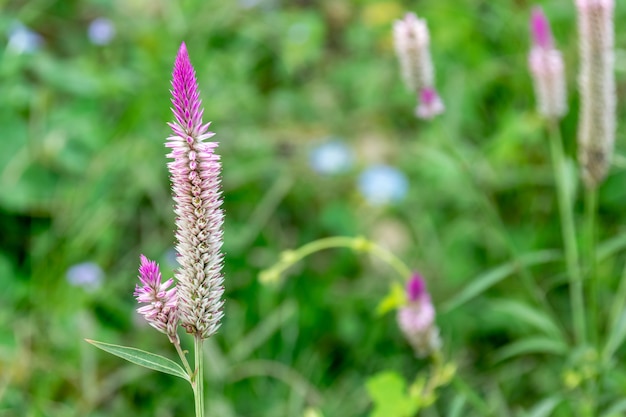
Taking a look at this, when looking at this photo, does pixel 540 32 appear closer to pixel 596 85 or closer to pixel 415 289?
pixel 596 85

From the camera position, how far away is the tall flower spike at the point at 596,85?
129 cm

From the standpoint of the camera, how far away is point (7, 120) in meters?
2.44

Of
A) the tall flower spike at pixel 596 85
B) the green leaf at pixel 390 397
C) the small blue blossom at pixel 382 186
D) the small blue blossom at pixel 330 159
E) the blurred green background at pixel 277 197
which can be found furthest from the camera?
the small blue blossom at pixel 330 159

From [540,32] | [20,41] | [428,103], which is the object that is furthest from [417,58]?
[20,41]

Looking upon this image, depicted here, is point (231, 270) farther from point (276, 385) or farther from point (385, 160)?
point (385, 160)

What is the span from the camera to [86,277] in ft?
6.88

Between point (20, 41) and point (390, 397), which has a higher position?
point (20, 41)

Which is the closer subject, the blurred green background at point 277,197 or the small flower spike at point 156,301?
the small flower spike at point 156,301

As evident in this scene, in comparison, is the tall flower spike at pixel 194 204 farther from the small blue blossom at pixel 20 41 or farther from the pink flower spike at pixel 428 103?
the small blue blossom at pixel 20 41

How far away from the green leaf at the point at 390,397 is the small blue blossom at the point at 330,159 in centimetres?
137

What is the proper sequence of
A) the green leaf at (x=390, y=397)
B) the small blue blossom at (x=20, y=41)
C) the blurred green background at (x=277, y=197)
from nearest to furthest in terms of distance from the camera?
1. the green leaf at (x=390, y=397)
2. the blurred green background at (x=277, y=197)
3. the small blue blossom at (x=20, y=41)

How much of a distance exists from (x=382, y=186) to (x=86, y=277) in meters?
0.96

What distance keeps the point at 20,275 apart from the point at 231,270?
59 cm

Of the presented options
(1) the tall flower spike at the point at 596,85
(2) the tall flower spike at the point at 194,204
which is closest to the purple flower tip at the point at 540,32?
(1) the tall flower spike at the point at 596,85
